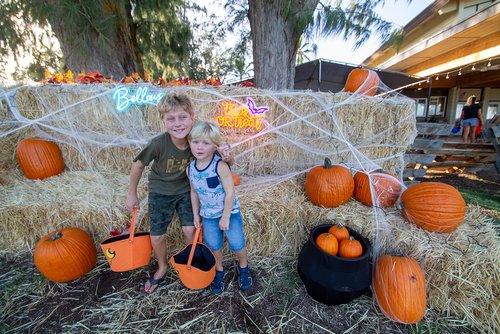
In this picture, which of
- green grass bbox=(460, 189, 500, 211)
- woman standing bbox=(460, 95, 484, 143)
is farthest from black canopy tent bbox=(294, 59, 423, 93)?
green grass bbox=(460, 189, 500, 211)

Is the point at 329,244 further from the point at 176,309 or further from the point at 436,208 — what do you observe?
the point at 176,309

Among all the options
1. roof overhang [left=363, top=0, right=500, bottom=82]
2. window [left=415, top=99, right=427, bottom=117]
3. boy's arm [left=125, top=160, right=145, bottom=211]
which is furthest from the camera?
window [left=415, top=99, right=427, bottom=117]

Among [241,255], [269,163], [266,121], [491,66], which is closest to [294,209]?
[241,255]

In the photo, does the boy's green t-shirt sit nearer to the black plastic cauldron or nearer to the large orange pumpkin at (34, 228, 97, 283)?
the large orange pumpkin at (34, 228, 97, 283)

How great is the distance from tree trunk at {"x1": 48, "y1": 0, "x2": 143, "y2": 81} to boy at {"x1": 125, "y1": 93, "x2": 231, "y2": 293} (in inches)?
118

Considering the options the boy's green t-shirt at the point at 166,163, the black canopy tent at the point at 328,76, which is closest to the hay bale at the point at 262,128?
the boy's green t-shirt at the point at 166,163

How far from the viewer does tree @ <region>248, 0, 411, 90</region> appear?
334 cm

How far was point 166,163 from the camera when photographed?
180 centimetres

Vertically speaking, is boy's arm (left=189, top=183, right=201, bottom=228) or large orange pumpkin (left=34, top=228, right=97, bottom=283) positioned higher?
boy's arm (left=189, top=183, right=201, bottom=228)

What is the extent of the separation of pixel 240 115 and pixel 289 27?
205 centimetres

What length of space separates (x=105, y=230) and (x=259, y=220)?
1530 millimetres

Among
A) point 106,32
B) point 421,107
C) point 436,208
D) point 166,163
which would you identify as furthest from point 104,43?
point 421,107

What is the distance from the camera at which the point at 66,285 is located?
1.92 metres

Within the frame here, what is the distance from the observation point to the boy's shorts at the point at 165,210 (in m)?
1.86
